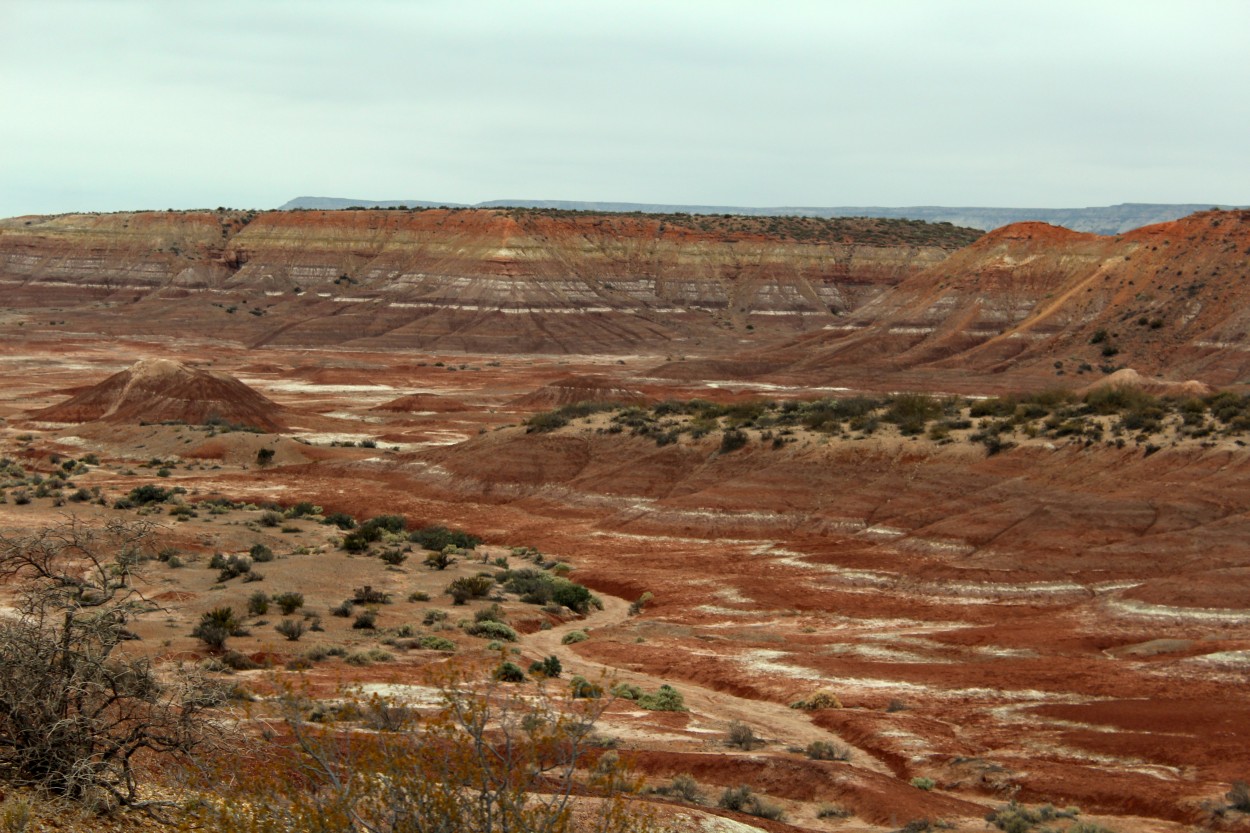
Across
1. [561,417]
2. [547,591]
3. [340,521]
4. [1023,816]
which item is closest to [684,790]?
[1023,816]

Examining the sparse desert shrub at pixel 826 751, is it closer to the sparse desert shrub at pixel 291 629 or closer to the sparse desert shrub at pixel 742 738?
the sparse desert shrub at pixel 742 738

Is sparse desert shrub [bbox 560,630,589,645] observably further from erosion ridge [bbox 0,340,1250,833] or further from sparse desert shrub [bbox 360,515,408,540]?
sparse desert shrub [bbox 360,515,408,540]

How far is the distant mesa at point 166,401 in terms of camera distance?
210 ft

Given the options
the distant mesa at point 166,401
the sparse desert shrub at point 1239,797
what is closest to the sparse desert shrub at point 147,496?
the distant mesa at point 166,401

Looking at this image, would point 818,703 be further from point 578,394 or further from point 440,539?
point 578,394

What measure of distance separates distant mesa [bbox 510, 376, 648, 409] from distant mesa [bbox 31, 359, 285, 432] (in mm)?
17863

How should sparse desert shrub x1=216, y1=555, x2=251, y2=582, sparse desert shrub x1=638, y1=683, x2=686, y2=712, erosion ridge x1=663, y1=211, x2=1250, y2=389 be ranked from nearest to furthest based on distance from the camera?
Result: sparse desert shrub x1=638, y1=683, x2=686, y2=712 → sparse desert shrub x1=216, y1=555, x2=251, y2=582 → erosion ridge x1=663, y1=211, x2=1250, y2=389

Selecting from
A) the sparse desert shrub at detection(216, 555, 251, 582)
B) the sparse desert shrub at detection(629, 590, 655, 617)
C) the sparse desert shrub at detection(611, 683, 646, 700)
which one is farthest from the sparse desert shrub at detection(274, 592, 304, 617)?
the sparse desert shrub at detection(629, 590, 655, 617)

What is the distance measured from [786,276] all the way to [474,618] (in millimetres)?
123935

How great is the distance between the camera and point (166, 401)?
64.8m

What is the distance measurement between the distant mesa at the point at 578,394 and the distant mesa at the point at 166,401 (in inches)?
703

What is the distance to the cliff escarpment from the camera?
133 meters

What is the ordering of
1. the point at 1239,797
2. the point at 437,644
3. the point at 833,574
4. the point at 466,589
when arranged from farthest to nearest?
the point at 833,574
the point at 466,589
the point at 437,644
the point at 1239,797

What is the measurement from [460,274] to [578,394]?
222ft
